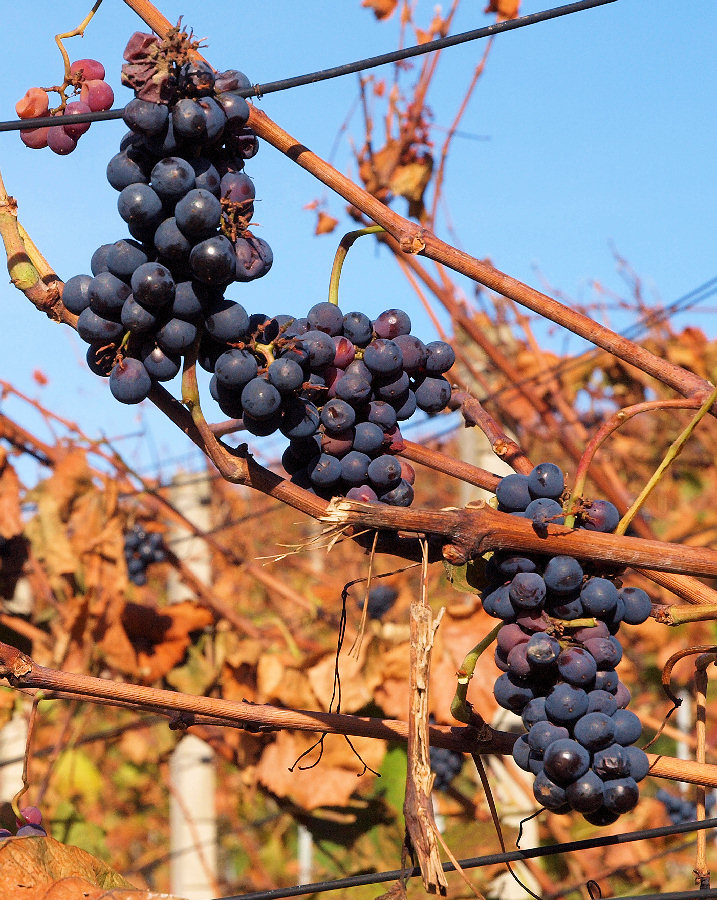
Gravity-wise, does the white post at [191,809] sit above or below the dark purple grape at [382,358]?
below

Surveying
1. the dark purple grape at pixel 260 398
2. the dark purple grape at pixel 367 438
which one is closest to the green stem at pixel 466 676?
the dark purple grape at pixel 367 438

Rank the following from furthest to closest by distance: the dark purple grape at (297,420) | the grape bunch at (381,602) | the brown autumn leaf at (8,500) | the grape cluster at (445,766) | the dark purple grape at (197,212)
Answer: the grape bunch at (381,602)
the grape cluster at (445,766)
the brown autumn leaf at (8,500)
the dark purple grape at (297,420)
the dark purple grape at (197,212)

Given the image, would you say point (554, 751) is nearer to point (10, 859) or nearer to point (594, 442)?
point (594, 442)

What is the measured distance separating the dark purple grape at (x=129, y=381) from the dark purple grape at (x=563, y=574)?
0.44 metres

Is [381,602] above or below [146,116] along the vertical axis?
above

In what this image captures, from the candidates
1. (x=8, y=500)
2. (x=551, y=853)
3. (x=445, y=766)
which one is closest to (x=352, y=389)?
(x=551, y=853)

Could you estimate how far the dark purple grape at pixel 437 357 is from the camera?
102 centimetres

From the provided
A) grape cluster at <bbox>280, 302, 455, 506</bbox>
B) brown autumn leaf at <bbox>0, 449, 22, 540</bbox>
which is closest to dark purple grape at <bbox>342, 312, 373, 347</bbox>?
grape cluster at <bbox>280, 302, 455, 506</bbox>

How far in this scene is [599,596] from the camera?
90cm

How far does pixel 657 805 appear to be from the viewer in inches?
155

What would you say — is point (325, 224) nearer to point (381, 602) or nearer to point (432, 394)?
point (381, 602)

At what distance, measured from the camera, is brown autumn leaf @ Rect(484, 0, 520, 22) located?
2.52m

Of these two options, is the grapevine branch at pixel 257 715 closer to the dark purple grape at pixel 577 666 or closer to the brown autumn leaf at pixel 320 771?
the dark purple grape at pixel 577 666

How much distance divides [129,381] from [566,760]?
573 millimetres
